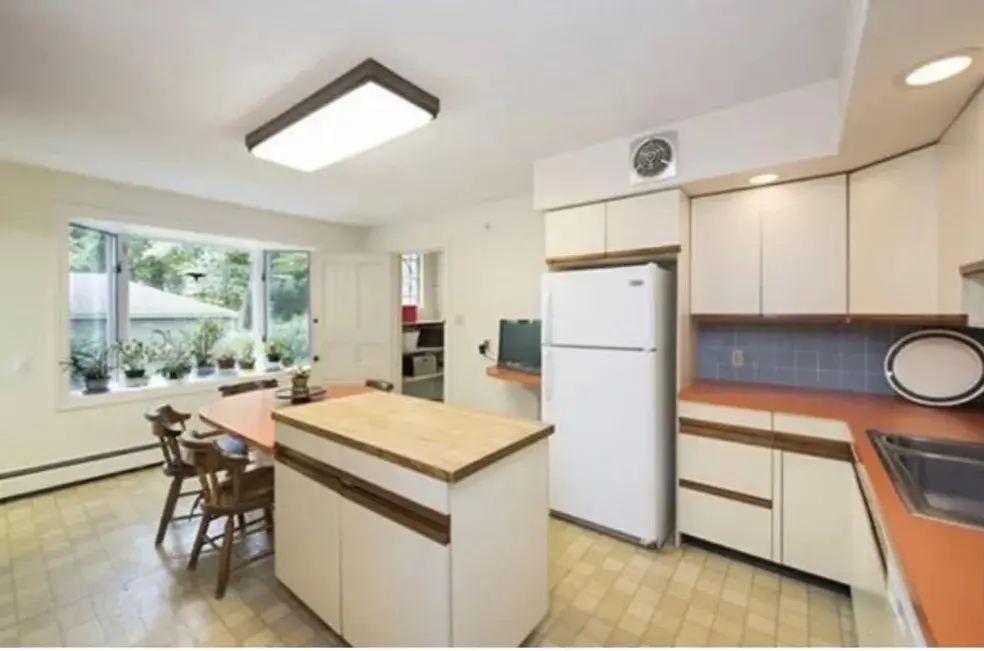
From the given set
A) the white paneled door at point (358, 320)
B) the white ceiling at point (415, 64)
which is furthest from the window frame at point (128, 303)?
the white ceiling at point (415, 64)

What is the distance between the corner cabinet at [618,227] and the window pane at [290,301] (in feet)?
11.1

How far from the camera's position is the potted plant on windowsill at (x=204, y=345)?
436 cm

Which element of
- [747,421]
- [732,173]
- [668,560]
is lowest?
[668,560]

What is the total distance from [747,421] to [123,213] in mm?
4723

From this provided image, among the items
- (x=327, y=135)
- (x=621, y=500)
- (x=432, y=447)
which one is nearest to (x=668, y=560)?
(x=621, y=500)

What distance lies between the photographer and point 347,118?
2.10 meters

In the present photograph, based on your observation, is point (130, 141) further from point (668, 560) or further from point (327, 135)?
point (668, 560)

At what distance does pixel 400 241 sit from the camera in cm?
496

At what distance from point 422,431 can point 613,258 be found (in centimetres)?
164

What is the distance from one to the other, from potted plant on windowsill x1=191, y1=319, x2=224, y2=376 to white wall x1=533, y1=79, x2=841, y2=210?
12.7ft

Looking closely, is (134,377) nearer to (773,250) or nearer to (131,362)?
(131,362)

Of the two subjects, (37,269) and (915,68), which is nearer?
(915,68)

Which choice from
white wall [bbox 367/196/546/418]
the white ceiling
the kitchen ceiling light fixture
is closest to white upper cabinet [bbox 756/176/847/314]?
the white ceiling

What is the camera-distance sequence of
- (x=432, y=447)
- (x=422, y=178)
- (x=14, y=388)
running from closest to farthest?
1. (x=432, y=447)
2. (x=14, y=388)
3. (x=422, y=178)
